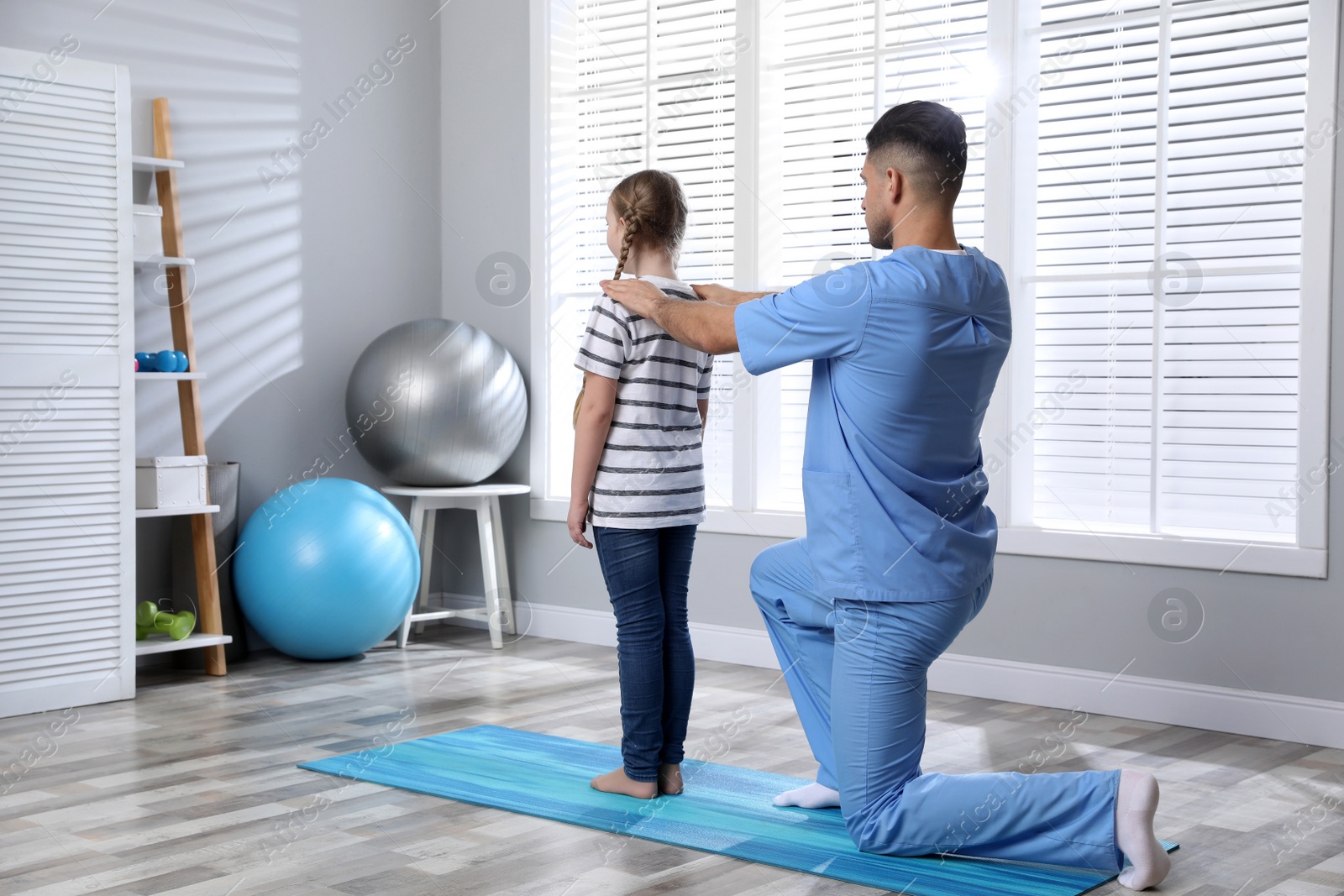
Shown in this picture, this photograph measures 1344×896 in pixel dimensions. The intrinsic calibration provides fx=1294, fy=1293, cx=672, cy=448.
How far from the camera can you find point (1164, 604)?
3363 millimetres

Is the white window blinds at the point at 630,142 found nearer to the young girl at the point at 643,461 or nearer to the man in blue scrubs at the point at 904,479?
the young girl at the point at 643,461

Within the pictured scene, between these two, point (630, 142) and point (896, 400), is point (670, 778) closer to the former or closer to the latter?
point (896, 400)

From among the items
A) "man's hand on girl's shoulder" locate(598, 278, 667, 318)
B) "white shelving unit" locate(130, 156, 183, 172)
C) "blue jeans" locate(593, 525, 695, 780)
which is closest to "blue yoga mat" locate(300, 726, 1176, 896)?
"blue jeans" locate(593, 525, 695, 780)

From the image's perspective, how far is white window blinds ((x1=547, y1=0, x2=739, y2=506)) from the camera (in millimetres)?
4301

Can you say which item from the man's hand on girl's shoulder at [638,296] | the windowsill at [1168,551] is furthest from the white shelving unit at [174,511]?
the windowsill at [1168,551]

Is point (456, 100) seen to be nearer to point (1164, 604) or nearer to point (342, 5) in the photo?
point (342, 5)

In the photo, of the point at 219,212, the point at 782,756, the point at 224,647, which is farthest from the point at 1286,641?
the point at 219,212

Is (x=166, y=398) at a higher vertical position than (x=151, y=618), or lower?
higher

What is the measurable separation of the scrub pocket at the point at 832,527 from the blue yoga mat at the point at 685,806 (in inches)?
19.3

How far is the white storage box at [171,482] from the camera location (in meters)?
3.77

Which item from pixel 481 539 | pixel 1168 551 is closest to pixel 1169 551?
pixel 1168 551

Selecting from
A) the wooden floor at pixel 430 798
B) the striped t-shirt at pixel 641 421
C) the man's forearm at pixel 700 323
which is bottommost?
the wooden floor at pixel 430 798

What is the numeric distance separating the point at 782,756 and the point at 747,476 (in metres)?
1.38

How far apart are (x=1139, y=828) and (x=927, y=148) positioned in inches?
45.3
